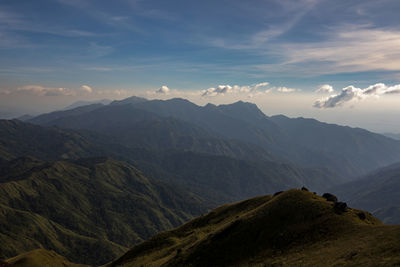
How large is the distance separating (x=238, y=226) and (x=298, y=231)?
16157mm

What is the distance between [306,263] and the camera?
39.2 metres

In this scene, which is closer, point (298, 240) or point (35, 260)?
point (298, 240)

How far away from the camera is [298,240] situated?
49.7m

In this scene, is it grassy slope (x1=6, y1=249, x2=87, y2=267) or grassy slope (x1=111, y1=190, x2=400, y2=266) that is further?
grassy slope (x1=6, y1=249, x2=87, y2=267)

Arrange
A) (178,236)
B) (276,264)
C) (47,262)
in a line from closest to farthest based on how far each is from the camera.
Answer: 1. (276,264)
2. (178,236)
3. (47,262)

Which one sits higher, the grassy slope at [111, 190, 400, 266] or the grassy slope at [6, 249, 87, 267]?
the grassy slope at [111, 190, 400, 266]

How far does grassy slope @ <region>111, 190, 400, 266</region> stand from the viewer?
3762 centimetres

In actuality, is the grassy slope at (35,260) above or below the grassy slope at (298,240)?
below

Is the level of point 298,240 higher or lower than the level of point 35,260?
higher

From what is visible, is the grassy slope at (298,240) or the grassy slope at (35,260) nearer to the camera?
the grassy slope at (298,240)

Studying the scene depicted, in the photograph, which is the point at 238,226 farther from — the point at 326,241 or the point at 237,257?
the point at 326,241

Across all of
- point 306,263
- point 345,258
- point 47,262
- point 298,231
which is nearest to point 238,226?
point 298,231

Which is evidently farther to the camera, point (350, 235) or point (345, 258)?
point (350, 235)

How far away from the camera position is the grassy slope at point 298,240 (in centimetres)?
3762
